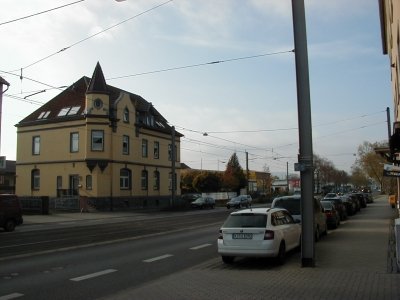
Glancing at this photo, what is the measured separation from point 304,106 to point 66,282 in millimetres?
6983

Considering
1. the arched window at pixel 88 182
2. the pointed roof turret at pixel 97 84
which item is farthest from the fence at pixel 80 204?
the pointed roof turret at pixel 97 84

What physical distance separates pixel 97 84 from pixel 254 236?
38.4 m

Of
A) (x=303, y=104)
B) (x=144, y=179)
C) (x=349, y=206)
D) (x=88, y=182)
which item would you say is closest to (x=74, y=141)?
(x=88, y=182)

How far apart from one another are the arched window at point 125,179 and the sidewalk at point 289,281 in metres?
37.4

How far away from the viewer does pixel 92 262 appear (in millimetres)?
13531

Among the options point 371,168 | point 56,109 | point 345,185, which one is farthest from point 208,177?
point 345,185

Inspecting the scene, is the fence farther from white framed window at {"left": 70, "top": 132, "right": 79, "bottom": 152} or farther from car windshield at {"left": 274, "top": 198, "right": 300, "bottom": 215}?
car windshield at {"left": 274, "top": 198, "right": 300, "bottom": 215}

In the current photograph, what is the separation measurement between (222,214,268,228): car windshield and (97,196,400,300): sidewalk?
1.04 m

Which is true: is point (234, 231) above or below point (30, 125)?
below

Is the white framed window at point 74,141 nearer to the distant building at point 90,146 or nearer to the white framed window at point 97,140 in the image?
the distant building at point 90,146

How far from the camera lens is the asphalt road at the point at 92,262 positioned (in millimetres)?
9961

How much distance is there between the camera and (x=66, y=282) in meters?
10.6

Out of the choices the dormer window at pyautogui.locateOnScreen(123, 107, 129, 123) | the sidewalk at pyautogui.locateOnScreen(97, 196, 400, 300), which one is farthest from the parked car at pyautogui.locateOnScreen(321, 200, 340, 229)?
the dormer window at pyautogui.locateOnScreen(123, 107, 129, 123)

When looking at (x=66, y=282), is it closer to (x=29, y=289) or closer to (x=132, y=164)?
(x=29, y=289)
